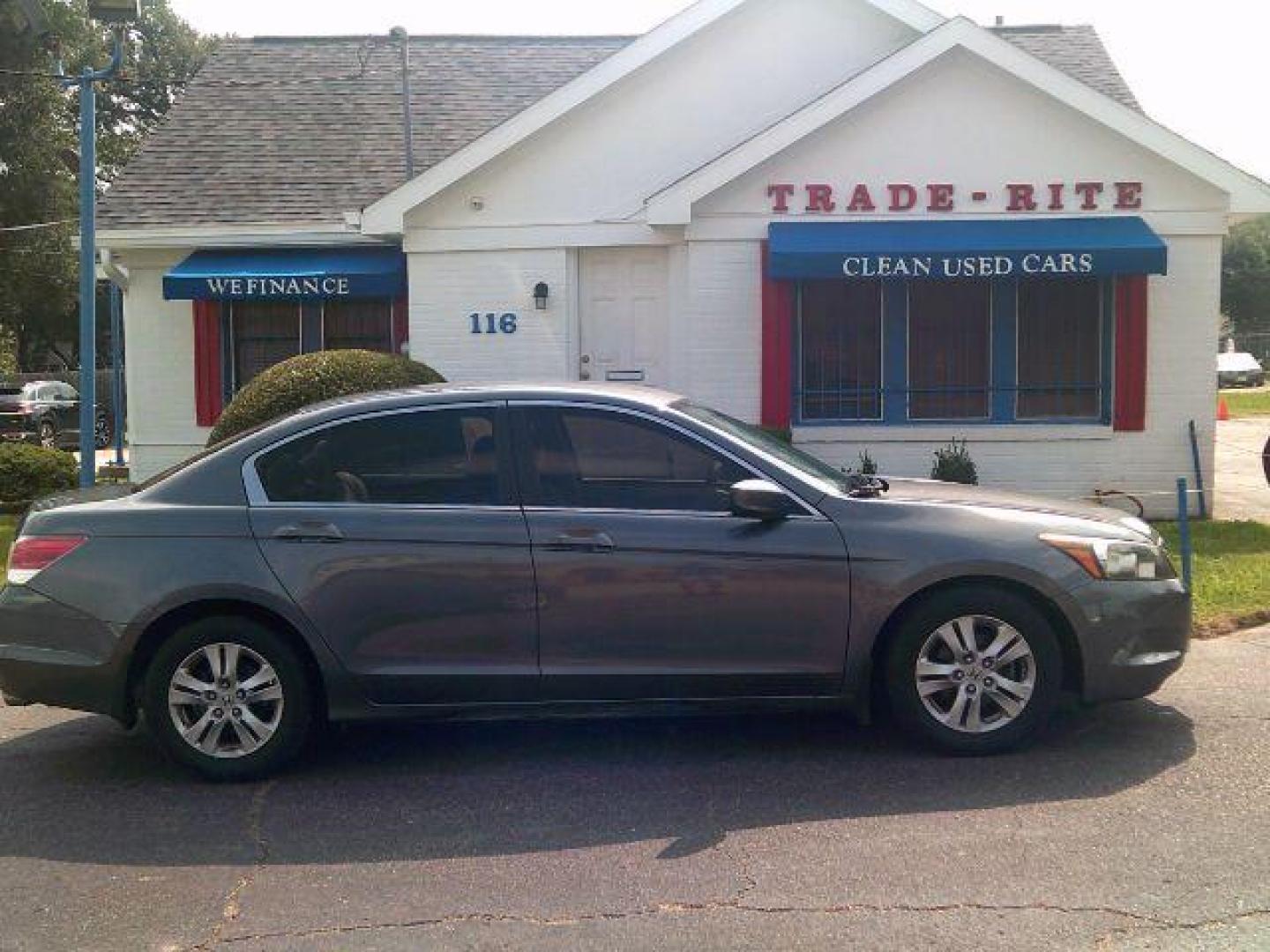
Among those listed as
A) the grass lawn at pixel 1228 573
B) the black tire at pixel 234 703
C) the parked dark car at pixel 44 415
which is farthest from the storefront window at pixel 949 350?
the parked dark car at pixel 44 415

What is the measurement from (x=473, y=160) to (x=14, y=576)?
822 cm

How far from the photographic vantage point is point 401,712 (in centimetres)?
561

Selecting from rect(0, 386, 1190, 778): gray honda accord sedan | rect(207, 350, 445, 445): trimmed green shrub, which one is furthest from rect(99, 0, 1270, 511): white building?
rect(0, 386, 1190, 778): gray honda accord sedan

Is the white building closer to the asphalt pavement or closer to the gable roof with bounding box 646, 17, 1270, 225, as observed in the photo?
the gable roof with bounding box 646, 17, 1270, 225

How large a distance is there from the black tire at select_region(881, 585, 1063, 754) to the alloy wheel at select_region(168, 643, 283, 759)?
8.19ft

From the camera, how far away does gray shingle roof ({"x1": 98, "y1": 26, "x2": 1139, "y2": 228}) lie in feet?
48.6

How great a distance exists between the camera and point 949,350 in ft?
43.4

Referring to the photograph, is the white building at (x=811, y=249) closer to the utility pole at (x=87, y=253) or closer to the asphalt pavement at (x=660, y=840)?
the utility pole at (x=87, y=253)

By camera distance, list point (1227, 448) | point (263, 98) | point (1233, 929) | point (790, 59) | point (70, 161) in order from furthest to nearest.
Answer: point (70, 161) < point (1227, 448) < point (263, 98) < point (790, 59) < point (1233, 929)

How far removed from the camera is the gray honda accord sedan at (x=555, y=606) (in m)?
5.52

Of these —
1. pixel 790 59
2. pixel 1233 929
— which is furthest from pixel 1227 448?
pixel 1233 929

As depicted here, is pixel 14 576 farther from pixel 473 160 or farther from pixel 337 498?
pixel 473 160

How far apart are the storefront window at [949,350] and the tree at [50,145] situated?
2146 centimetres

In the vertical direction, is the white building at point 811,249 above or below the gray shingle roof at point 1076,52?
below
